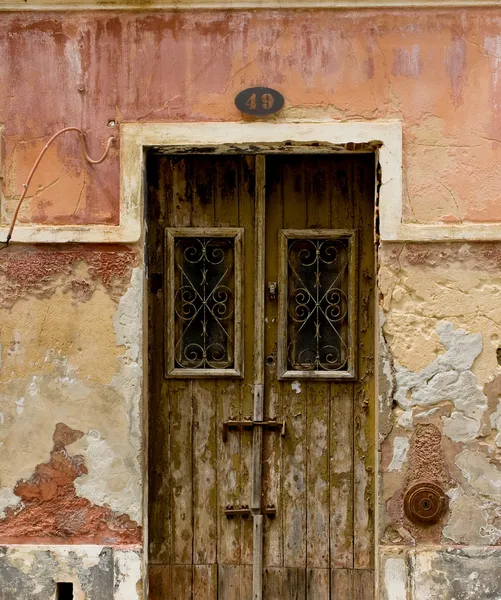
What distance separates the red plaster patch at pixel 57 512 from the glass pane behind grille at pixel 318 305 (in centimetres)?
125

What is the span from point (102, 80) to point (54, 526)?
2308 mm

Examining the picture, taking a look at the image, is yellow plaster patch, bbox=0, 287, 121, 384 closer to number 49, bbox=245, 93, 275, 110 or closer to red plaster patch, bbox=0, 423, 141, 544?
red plaster patch, bbox=0, 423, 141, 544

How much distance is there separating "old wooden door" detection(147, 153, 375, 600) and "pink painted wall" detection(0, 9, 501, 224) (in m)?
0.34

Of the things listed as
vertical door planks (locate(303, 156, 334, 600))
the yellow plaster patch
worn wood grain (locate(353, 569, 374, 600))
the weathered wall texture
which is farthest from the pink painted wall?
worn wood grain (locate(353, 569, 374, 600))

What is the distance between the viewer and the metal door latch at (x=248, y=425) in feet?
16.8

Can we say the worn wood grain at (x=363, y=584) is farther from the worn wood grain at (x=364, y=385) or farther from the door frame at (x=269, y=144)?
the door frame at (x=269, y=144)

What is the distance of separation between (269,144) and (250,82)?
1.09 ft

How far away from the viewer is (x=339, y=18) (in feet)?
16.1

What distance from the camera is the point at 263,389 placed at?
5121 mm

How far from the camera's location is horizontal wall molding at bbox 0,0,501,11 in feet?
16.0

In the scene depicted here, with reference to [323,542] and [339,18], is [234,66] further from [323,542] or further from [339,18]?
[323,542]

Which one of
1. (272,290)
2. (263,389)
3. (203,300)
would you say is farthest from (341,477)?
(203,300)

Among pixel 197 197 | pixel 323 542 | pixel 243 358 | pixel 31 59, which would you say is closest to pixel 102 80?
pixel 31 59

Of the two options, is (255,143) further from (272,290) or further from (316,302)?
(316,302)
